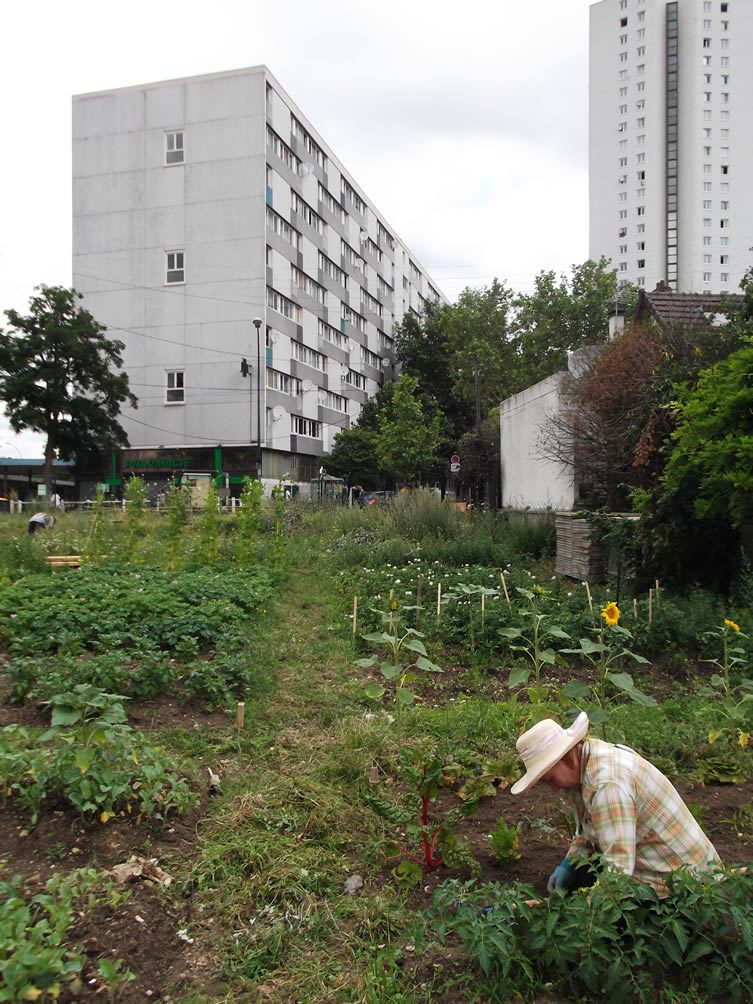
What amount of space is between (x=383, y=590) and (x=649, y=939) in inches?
293

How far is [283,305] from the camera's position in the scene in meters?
42.1

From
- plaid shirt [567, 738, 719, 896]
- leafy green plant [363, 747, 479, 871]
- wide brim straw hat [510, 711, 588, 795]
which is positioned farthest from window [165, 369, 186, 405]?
plaid shirt [567, 738, 719, 896]

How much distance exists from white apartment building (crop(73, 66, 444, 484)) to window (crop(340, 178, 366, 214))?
10774 millimetres

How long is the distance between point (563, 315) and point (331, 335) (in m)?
18.2

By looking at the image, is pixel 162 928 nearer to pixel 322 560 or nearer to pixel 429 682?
pixel 429 682

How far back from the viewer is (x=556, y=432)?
1706cm

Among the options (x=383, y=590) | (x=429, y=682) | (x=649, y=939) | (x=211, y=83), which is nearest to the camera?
(x=649, y=939)

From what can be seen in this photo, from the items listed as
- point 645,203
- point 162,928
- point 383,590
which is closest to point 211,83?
point 383,590

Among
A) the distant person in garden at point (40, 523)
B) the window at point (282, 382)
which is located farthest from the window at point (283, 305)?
the distant person in garden at point (40, 523)

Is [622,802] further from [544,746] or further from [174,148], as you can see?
[174,148]

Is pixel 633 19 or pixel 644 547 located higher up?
pixel 633 19

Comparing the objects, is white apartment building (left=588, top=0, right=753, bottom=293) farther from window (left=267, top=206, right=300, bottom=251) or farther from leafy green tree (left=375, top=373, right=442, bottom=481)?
leafy green tree (left=375, top=373, right=442, bottom=481)

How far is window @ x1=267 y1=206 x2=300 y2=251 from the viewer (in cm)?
3997

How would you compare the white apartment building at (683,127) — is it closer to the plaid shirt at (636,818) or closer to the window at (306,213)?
the window at (306,213)
